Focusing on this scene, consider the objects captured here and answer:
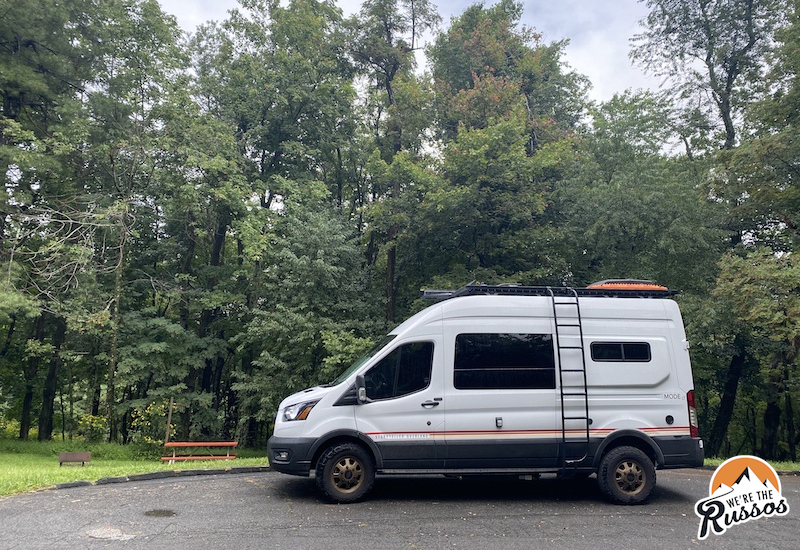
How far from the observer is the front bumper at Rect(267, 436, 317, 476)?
6.10 meters

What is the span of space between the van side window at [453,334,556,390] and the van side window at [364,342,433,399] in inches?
16.2

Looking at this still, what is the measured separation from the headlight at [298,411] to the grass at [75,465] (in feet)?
9.81

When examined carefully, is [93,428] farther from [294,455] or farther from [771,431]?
[771,431]

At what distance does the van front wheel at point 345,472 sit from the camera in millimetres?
6055

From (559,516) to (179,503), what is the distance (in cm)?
463

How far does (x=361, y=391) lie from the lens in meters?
6.23

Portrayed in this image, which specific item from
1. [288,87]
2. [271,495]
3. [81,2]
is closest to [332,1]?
[288,87]

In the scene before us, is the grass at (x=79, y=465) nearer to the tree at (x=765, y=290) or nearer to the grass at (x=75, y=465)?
the grass at (x=75, y=465)

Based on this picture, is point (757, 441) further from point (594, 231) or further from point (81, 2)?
point (81, 2)

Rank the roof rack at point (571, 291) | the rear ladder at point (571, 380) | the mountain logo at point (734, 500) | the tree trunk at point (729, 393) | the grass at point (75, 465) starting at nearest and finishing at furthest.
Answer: the mountain logo at point (734, 500) < the rear ladder at point (571, 380) < the roof rack at point (571, 291) < the grass at point (75, 465) < the tree trunk at point (729, 393)

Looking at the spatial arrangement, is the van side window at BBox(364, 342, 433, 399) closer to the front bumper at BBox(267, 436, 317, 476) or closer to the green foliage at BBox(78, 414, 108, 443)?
the front bumper at BBox(267, 436, 317, 476)

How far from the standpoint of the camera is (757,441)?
2584 cm

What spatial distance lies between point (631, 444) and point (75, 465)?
1125 centimetres

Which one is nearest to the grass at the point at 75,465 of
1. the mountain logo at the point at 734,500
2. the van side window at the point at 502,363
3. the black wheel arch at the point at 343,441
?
the black wheel arch at the point at 343,441
